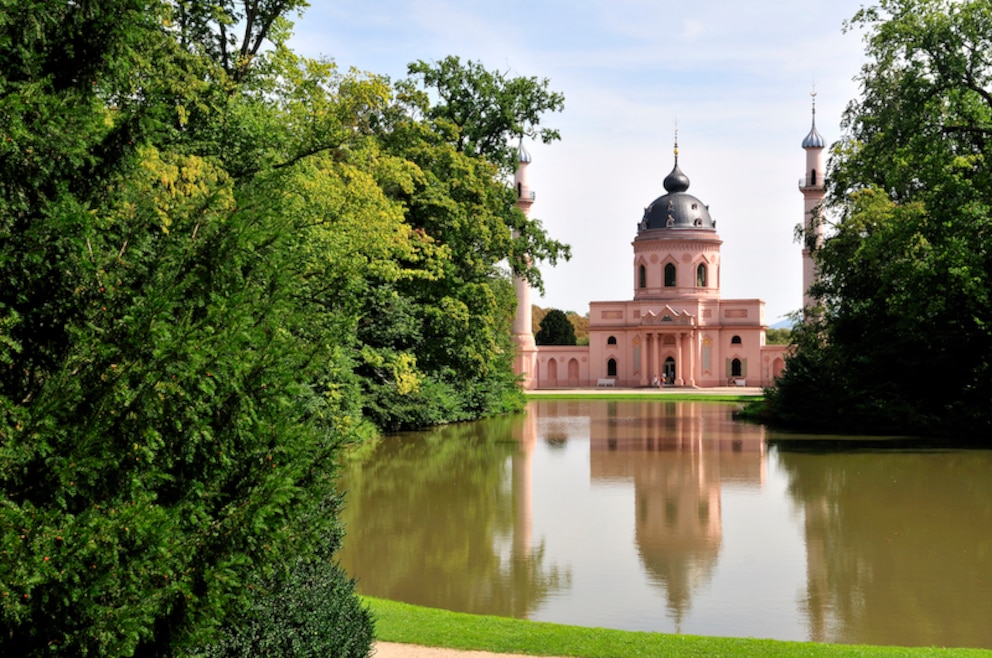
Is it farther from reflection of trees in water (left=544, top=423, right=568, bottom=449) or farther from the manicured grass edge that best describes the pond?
the manicured grass edge

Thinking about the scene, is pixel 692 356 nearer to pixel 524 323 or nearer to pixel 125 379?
pixel 524 323

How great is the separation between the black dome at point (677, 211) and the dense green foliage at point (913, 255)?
130 feet

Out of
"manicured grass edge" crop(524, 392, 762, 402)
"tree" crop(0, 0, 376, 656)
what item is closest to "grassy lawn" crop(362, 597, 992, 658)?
"tree" crop(0, 0, 376, 656)

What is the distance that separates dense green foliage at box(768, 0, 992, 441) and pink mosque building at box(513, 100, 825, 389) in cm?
3642

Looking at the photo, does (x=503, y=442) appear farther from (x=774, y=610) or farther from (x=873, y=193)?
(x=774, y=610)

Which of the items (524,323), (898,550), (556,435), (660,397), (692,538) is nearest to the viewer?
(898,550)

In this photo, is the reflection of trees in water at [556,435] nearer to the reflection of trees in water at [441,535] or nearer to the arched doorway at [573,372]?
the reflection of trees in water at [441,535]

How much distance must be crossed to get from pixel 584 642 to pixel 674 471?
1319 cm

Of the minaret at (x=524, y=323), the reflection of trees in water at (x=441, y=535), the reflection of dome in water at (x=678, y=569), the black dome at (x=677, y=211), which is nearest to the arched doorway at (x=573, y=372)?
the minaret at (x=524, y=323)

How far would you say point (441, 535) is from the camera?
13.8 m

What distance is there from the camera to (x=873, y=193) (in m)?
31.3

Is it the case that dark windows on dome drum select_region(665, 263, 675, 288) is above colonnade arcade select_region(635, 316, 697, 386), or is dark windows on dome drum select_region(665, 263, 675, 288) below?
above

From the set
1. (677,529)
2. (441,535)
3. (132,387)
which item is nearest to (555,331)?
(677,529)

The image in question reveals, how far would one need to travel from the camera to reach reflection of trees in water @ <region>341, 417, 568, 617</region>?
1063 cm
